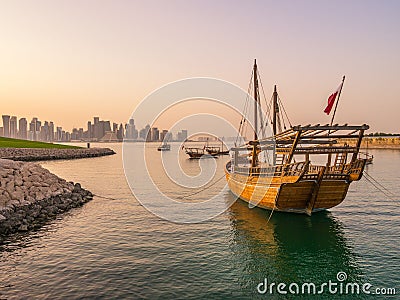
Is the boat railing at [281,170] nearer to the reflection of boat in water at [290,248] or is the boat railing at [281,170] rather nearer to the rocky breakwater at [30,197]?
the reflection of boat in water at [290,248]

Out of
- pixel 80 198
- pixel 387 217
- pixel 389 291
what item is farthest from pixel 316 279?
pixel 80 198

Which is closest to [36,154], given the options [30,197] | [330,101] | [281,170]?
[30,197]

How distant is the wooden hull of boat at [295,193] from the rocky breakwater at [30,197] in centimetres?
1511

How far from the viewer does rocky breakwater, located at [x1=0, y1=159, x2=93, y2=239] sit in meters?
19.8

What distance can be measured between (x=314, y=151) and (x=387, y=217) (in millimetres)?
7618

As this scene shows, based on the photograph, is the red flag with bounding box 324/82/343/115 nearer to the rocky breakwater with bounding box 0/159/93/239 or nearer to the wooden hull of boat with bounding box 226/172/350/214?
the wooden hull of boat with bounding box 226/172/350/214

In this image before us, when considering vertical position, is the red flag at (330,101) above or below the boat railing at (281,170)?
above

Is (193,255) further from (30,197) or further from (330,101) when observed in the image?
(30,197)

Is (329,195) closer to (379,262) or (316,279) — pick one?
(379,262)

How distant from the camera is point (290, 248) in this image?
1697cm

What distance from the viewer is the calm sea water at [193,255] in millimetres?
12359

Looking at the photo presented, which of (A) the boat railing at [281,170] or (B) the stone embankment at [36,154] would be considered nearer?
(A) the boat railing at [281,170]

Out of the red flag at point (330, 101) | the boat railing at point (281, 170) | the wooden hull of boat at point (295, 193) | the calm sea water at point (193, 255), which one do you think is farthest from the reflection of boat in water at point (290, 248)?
the red flag at point (330, 101)

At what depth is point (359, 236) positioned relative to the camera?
62.5ft
